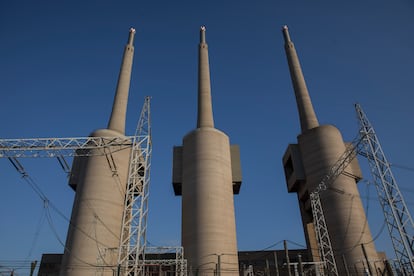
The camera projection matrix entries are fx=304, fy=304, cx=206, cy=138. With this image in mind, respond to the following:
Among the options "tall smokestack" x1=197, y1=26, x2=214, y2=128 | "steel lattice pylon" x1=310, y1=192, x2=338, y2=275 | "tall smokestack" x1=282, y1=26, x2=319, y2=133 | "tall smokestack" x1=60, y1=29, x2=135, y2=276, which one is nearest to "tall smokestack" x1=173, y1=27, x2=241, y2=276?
"tall smokestack" x1=197, y1=26, x2=214, y2=128

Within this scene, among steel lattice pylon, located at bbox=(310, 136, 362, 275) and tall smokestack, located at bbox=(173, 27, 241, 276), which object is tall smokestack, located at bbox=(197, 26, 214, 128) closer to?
tall smokestack, located at bbox=(173, 27, 241, 276)

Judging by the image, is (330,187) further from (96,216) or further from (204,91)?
(96,216)

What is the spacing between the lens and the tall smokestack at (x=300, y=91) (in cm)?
4531

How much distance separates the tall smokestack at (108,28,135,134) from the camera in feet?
140

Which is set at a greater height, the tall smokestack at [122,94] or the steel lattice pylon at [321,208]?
the tall smokestack at [122,94]

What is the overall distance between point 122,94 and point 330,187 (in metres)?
31.6

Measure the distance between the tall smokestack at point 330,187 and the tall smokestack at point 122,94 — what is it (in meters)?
25.0

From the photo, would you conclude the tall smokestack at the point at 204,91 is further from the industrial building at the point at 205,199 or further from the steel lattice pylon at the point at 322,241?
the steel lattice pylon at the point at 322,241

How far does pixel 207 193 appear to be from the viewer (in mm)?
36219

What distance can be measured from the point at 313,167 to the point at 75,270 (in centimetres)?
3022

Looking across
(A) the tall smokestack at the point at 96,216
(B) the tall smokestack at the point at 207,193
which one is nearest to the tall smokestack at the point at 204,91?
(B) the tall smokestack at the point at 207,193

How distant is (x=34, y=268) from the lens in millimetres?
25562

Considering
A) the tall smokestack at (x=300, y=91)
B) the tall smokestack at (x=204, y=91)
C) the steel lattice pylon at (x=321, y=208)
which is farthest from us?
the tall smokestack at (x=300, y=91)

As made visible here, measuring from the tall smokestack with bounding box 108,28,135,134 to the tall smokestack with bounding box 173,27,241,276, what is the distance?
29.6 ft
